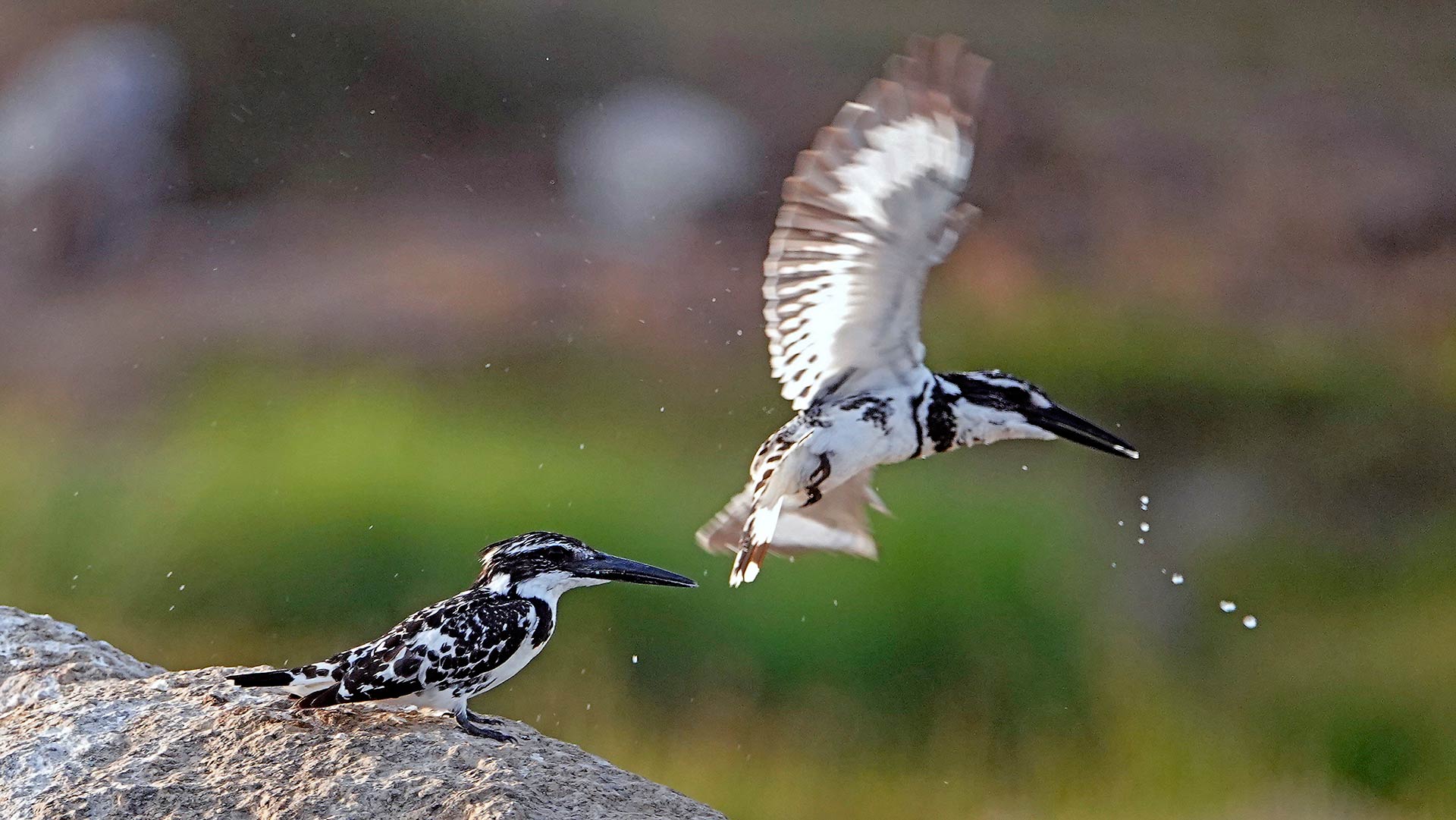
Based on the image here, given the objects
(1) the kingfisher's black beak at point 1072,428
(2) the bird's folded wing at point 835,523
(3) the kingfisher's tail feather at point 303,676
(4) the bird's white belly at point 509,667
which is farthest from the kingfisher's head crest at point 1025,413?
(3) the kingfisher's tail feather at point 303,676

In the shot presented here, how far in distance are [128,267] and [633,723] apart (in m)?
4.32

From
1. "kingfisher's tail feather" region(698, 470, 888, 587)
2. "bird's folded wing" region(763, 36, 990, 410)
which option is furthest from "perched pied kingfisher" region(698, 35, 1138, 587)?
"kingfisher's tail feather" region(698, 470, 888, 587)

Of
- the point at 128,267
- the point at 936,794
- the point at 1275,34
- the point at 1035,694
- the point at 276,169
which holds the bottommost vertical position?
the point at 936,794

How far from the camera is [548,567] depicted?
3.31 meters

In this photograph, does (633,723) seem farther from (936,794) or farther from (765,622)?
(936,794)

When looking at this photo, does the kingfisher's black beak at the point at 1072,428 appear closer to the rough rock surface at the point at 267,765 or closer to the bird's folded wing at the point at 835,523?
the bird's folded wing at the point at 835,523

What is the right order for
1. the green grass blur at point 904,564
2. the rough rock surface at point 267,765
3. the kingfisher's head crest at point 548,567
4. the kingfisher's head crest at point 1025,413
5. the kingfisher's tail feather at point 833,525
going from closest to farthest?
the rough rock surface at point 267,765
the kingfisher's head crest at point 548,567
the kingfisher's head crest at point 1025,413
the kingfisher's tail feather at point 833,525
the green grass blur at point 904,564

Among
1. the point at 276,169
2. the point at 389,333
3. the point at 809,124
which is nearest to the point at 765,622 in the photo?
the point at 389,333

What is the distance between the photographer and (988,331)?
651 centimetres

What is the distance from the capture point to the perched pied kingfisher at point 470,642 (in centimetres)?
308

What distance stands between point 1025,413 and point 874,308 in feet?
1.57

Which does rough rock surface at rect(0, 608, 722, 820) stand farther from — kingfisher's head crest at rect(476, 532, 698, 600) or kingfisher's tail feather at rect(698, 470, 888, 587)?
kingfisher's tail feather at rect(698, 470, 888, 587)

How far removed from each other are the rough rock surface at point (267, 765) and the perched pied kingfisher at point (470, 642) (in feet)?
0.28

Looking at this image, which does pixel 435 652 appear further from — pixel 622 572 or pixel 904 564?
pixel 904 564
